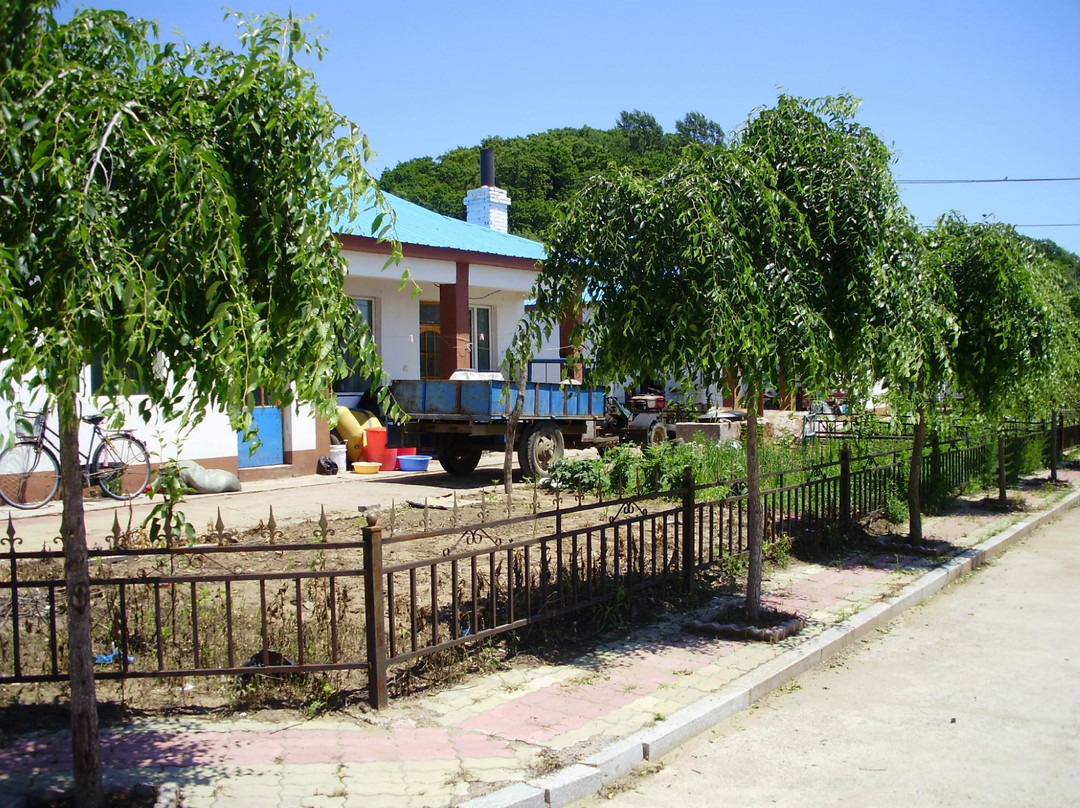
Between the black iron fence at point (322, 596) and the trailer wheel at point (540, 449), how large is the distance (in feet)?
17.7

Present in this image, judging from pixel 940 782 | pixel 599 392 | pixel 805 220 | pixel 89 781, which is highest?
pixel 805 220

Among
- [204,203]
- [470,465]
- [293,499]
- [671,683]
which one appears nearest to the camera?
[204,203]

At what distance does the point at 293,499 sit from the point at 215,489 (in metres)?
1.39

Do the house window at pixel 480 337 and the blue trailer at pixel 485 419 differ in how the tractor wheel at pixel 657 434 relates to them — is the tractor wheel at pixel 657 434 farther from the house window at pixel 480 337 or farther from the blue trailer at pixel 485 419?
the house window at pixel 480 337

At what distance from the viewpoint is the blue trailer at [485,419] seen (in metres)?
14.7

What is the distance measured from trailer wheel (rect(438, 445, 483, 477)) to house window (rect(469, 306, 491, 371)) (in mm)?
6988

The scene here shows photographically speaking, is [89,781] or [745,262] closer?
[89,781]

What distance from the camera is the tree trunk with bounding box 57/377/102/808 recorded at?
12.2 feet

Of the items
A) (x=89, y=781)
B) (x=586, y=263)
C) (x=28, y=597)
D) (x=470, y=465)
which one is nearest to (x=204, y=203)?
(x=89, y=781)

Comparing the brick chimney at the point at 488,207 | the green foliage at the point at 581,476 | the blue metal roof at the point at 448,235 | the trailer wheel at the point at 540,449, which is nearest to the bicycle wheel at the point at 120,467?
the green foliage at the point at 581,476

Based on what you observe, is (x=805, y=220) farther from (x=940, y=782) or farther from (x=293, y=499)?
(x=293, y=499)

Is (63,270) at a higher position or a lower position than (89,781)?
higher

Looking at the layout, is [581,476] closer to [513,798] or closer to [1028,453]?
[513,798]

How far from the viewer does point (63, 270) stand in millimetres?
3133
